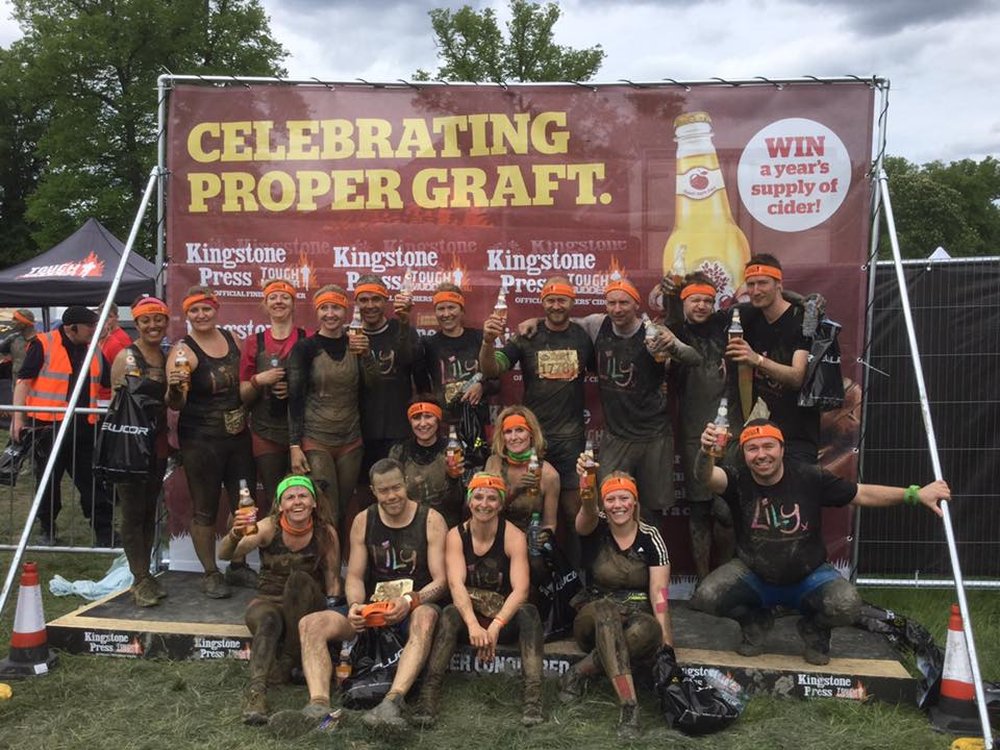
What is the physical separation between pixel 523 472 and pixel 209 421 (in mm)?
2138

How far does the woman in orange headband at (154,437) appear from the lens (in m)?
5.45

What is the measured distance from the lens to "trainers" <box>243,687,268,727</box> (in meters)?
4.20

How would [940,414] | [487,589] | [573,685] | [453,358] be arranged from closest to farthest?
1. [573,685]
2. [487,589]
3. [453,358]
4. [940,414]

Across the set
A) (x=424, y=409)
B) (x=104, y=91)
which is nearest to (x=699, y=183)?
(x=424, y=409)

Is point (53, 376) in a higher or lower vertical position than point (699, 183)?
lower

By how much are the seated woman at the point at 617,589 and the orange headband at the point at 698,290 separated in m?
1.37

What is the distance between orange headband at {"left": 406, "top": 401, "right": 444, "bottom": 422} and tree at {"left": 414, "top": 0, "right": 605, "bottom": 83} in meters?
26.4

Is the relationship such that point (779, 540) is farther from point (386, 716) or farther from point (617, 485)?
point (386, 716)

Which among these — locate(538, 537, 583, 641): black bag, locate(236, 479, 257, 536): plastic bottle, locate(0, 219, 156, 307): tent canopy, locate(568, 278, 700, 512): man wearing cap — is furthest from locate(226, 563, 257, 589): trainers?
locate(0, 219, 156, 307): tent canopy

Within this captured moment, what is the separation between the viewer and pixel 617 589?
4.71m

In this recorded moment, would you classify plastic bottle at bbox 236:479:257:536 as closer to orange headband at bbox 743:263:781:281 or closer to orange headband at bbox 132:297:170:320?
orange headband at bbox 132:297:170:320

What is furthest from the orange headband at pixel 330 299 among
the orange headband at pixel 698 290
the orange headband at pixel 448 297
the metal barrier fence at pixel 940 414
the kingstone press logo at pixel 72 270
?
the kingstone press logo at pixel 72 270

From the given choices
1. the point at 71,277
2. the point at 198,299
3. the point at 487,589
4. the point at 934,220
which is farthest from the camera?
the point at 934,220

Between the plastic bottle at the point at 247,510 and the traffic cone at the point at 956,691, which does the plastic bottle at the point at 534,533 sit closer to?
the plastic bottle at the point at 247,510
